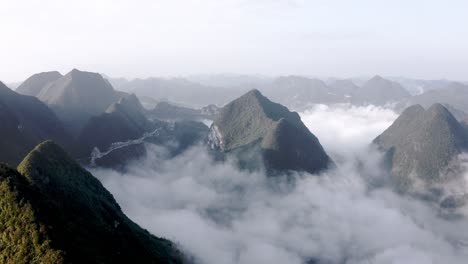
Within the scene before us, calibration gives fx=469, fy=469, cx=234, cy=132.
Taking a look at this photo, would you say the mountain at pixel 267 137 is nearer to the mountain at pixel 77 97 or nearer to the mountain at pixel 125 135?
the mountain at pixel 125 135

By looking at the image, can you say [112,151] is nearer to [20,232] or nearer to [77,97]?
[77,97]

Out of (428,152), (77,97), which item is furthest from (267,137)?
(77,97)

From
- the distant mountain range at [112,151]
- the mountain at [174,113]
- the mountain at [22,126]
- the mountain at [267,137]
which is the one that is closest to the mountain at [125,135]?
the distant mountain range at [112,151]

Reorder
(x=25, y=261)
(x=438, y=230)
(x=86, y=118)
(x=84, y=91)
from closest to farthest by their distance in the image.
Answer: (x=25, y=261)
(x=438, y=230)
(x=86, y=118)
(x=84, y=91)

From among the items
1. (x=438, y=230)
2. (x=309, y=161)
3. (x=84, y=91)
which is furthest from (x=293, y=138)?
(x=84, y=91)

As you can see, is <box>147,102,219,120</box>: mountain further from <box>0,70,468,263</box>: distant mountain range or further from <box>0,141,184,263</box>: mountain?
<box>0,141,184,263</box>: mountain

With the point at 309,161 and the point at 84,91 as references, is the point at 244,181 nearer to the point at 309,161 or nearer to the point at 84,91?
the point at 309,161
